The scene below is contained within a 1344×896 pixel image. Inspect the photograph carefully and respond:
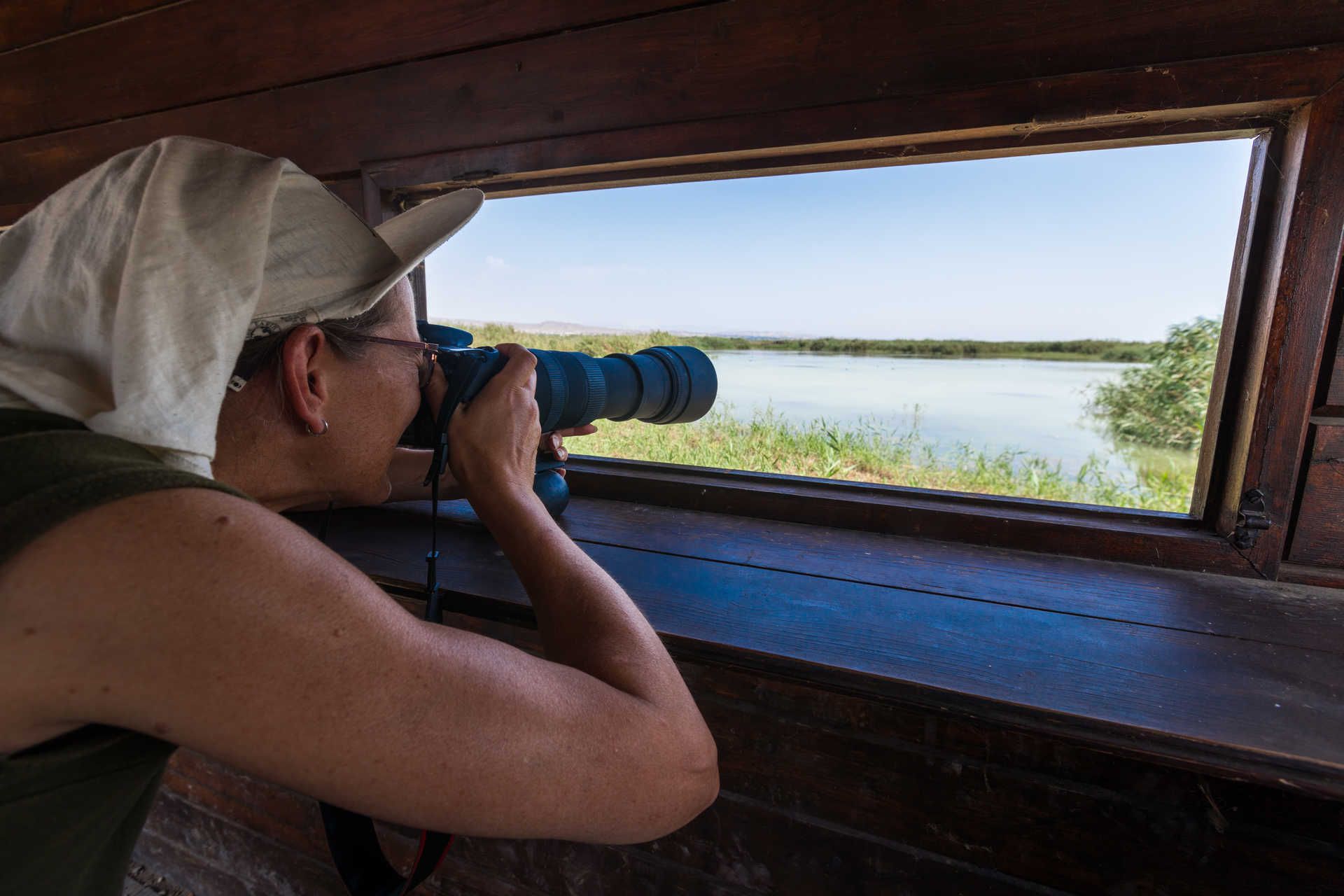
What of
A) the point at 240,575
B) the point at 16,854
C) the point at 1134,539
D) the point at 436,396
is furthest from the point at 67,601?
the point at 1134,539

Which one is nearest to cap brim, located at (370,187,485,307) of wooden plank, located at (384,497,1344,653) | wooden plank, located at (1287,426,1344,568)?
wooden plank, located at (384,497,1344,653)

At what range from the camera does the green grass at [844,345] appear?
1.14 m

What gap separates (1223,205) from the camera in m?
0.95

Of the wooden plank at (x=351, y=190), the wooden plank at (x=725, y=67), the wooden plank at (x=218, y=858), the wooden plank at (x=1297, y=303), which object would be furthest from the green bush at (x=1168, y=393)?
the wooden plank at (x=218, y=858)

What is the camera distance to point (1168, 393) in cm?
109

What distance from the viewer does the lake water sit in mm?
1180

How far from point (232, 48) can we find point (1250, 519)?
2181mm

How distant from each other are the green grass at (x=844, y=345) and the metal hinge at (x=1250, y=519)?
0.30 m

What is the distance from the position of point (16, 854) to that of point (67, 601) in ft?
0.83

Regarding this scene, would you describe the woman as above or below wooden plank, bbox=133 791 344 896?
above

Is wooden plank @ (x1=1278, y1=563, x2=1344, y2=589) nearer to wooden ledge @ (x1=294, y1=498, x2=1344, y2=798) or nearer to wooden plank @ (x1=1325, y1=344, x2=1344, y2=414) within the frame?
wooden ledge @ (x1=294, y1=498, x2=1344, y2=798)

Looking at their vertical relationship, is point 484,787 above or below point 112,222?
below

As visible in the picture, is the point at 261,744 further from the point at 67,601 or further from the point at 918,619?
the point at 918,619

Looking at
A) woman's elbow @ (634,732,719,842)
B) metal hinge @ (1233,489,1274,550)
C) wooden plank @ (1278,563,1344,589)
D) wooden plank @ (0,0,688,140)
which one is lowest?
woman's elbow @ (634,732,719,842)
